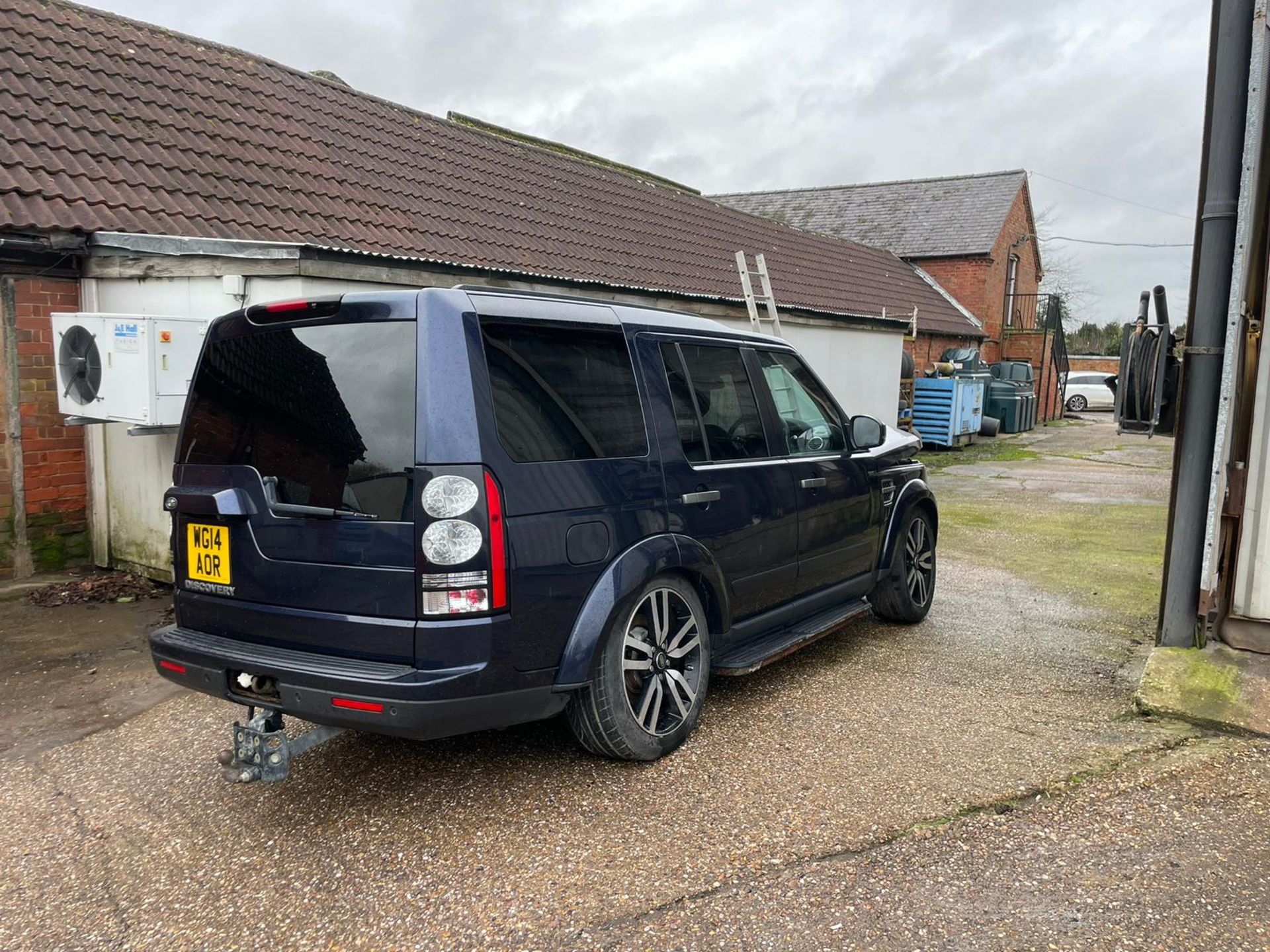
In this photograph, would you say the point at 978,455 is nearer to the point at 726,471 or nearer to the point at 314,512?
the point at 726,471

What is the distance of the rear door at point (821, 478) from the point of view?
191 inches

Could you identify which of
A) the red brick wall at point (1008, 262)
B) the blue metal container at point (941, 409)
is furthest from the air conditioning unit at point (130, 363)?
the red brick wall at point (1008, 262)

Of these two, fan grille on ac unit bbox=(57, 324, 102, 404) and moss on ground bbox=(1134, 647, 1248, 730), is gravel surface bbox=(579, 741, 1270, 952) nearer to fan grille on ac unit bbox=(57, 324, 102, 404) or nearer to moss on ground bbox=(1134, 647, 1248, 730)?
moss on ground bbox=(1134, 647, 1248, 730)

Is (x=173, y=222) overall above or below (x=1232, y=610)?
above

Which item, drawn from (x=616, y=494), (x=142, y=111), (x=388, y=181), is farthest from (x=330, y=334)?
(x=388, y=181)

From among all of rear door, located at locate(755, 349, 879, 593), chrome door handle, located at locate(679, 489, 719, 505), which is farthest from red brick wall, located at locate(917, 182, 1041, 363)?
chrome door handle, located at locate(679, 489, 719, 505)

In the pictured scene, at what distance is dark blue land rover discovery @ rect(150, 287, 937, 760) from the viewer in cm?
311

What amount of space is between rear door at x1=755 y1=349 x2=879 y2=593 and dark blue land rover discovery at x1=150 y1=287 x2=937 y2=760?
582 mm

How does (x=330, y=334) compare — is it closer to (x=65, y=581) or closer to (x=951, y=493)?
(x=65, y=581)

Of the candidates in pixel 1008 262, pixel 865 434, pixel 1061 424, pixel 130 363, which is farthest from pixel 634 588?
pixel 1008 262

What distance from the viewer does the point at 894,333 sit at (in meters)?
15.5

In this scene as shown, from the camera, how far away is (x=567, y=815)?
348cm

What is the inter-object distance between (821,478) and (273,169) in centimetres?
656

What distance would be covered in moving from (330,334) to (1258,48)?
455 centimetres
